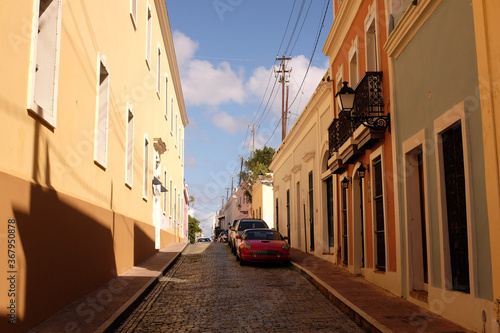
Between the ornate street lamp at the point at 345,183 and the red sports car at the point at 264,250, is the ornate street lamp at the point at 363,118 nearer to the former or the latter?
the ornate street lamp at the point at 345,183

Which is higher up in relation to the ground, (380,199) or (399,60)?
(399,60)

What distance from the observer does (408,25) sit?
938cm

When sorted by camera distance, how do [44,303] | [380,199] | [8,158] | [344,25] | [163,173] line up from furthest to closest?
1. [163,173]
2. [344,25]
3. [380,199]
4. [44,303]
5. [8,158]

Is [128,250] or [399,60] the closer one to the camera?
[399,60]

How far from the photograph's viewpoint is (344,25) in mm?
15211

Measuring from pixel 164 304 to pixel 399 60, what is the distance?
21.3 feet

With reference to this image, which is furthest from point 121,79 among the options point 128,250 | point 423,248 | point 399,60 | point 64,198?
point 423,248

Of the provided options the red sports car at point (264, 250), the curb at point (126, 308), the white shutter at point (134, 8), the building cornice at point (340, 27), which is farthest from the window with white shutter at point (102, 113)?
the red sports car at point (264, 250)

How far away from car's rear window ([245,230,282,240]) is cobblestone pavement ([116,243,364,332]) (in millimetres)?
2890

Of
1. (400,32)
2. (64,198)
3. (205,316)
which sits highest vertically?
(400,32)

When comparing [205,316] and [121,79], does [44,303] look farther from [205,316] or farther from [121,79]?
[121,79]

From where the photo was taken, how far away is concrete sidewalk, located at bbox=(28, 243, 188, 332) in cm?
700

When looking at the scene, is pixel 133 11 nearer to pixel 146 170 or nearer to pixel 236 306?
pixel 146 170

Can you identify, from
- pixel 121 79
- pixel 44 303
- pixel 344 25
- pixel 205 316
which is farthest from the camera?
pixel 344 25
